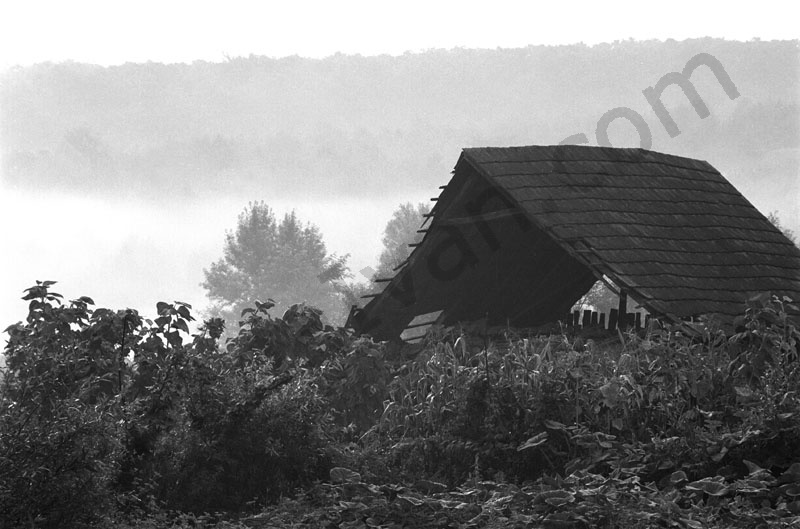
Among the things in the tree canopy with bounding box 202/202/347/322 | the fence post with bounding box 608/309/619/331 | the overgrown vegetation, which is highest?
the tree canopy with bounding box 202/202/347/322

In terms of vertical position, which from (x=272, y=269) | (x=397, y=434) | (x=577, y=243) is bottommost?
(x=397, y=434)

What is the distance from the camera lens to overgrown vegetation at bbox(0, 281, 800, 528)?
6.68 metres

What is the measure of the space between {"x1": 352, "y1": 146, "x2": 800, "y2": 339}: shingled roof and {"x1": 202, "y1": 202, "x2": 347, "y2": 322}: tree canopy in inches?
2231

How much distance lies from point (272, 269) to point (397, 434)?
212 ft

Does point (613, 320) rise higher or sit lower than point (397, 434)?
higher

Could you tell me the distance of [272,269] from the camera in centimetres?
7406

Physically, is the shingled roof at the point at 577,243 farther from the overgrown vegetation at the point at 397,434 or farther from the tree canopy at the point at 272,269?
the tree canopy at the point at 272,269

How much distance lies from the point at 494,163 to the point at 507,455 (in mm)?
5002

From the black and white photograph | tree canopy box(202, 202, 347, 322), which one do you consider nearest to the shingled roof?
the black and white photograph

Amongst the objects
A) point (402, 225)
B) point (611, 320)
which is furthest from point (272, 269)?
point (611, 320)

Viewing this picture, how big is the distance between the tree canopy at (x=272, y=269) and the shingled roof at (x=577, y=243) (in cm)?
5667

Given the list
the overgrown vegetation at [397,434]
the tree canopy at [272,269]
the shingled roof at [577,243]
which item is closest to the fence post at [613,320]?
the shingled roof at [577,243]

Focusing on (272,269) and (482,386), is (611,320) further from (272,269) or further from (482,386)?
(272,269)

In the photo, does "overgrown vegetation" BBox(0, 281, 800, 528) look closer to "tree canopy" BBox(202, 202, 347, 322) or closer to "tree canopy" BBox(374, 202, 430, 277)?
"tree canopy" BBox(202, 202, 347, 322)
